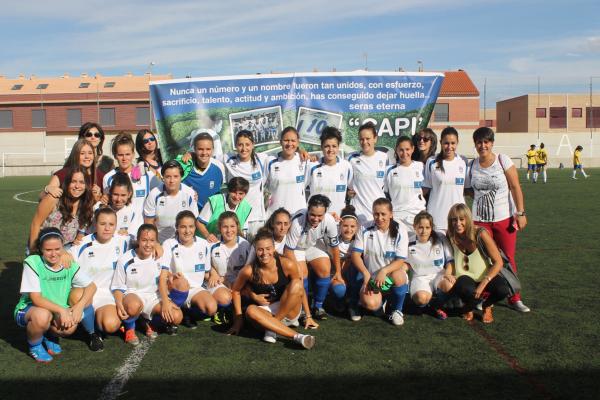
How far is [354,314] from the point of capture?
500cm

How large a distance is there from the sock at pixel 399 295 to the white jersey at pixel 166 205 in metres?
1.90

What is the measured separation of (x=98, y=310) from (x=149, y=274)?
463 mm

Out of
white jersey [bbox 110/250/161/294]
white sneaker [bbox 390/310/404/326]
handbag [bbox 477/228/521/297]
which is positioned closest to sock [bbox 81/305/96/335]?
white jersey [bbox 110/250/161/294]

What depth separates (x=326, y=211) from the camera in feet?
17.2

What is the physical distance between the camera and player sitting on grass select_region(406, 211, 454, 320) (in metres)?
5.00

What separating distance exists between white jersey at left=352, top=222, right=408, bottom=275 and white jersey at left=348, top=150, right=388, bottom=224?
0.37 meters

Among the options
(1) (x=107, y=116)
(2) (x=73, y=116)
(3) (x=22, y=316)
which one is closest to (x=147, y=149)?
(3) (x=22, y=316)

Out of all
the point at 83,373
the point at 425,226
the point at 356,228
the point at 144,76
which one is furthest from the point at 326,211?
the point at 144,76

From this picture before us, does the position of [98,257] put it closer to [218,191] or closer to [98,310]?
[98,310]

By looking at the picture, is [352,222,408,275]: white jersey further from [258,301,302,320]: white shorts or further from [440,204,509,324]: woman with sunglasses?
[258,301,302,320]: white shorts

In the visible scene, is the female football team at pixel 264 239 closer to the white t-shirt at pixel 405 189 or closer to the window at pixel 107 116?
the white t-shirt at pixel 405 189

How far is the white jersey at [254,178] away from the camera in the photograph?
5.46 meters

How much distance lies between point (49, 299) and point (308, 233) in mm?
2100

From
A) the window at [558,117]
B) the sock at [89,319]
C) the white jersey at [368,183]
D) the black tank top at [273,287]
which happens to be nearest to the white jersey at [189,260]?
the black tank top at [273,287]
